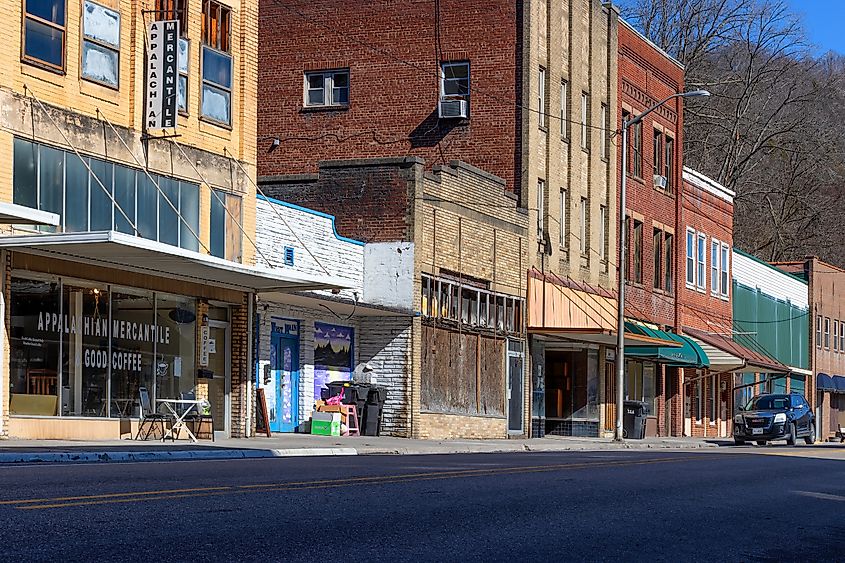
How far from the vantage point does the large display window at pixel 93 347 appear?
23.2 metres

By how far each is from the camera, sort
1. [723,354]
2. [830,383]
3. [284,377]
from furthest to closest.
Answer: [830,383] → [723,354] → [284,377]

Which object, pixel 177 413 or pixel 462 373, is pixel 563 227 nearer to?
pixel 462 373

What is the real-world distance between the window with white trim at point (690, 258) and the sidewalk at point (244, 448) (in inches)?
726

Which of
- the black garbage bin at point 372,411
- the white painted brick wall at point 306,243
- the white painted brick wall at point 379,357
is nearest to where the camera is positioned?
the white painted brick wall at point 306,243

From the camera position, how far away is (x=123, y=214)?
24.2 meters

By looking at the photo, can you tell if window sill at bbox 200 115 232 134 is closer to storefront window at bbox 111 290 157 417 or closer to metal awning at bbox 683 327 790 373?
storefront window at bbox 111 290 157 417

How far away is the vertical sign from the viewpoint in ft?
82.7

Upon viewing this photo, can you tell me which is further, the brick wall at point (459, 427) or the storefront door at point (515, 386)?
the storefront door at point (515, 386)

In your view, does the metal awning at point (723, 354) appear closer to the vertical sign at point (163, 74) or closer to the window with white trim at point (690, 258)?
the window with white trim at point (690, 258)

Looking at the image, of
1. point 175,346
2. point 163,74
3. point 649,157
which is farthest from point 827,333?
point 163,74

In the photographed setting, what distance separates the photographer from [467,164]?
36125 millimetres

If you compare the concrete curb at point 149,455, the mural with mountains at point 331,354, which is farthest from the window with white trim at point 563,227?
the concrete curb at point 149,455

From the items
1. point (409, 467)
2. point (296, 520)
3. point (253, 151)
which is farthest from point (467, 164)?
point (296, 520)

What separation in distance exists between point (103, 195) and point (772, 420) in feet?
76.8
